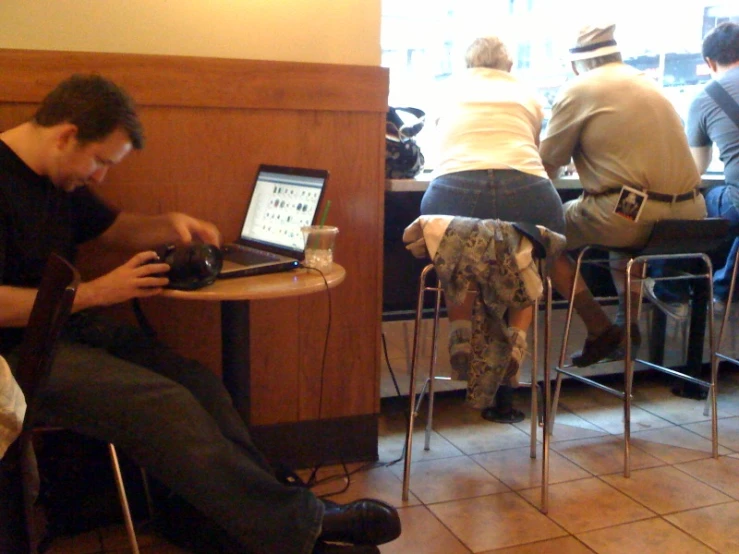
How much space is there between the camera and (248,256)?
80.4 inches

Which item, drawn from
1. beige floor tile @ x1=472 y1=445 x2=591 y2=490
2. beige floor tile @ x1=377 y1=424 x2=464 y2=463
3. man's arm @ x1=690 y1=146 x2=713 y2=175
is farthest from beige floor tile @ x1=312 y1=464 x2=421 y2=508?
man's arm @ x1=690 y1=146 x2=713 y2=175

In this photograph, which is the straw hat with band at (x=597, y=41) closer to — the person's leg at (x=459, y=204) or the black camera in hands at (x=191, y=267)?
the person's leg at (x=459, y=204)

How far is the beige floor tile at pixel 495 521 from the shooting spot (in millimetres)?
2027

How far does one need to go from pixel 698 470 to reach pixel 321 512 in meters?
1.38

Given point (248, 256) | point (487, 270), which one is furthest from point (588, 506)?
point (248, 256)

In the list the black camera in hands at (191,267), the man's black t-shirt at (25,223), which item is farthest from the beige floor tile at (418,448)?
the man's black t-shirt at (25,223)

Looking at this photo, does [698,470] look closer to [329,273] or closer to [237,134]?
[329,273]

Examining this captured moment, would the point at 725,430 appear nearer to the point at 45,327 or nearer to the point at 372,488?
the point at 372,488

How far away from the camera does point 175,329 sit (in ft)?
7.46

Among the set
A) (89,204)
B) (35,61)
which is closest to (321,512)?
(89,204)

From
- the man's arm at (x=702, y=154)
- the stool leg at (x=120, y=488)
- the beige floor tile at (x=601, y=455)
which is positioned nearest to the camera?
the stool leg at (x=120, y=488)

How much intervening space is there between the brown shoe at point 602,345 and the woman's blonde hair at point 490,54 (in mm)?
936

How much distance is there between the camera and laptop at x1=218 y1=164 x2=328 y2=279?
200 centimetres

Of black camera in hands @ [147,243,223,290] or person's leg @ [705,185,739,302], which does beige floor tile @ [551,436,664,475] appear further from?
black camera in hands @ [147,243,223,290]
